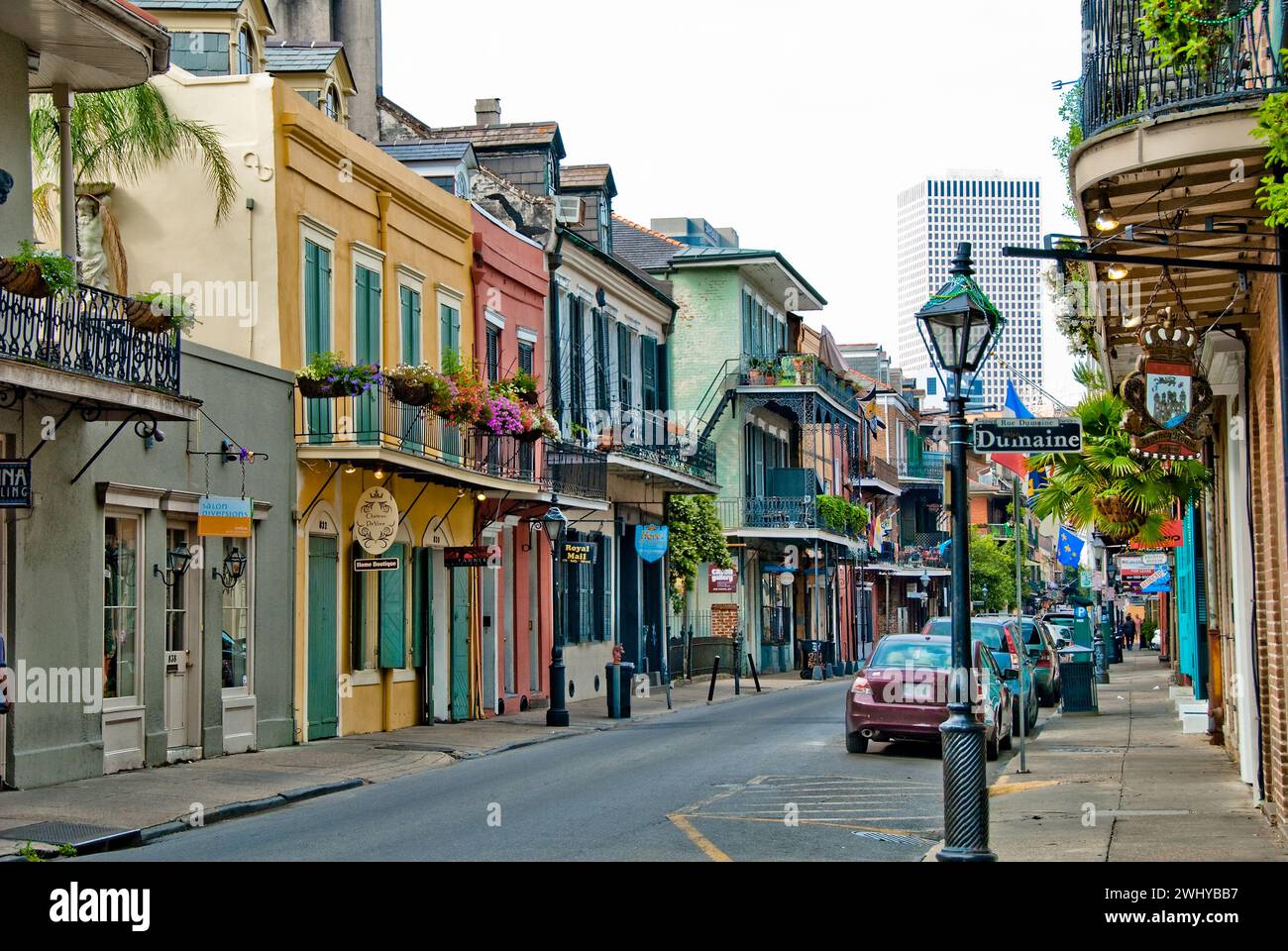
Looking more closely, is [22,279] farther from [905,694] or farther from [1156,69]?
[905,694]

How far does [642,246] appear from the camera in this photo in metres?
44.5

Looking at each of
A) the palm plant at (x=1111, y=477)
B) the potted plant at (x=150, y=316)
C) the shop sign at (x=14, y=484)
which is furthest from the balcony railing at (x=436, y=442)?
the palm plant at (x=1111, y=477)

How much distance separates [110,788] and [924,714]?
8.37 m

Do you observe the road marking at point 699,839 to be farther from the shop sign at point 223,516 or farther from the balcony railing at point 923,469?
the balcony railing at point 923,469

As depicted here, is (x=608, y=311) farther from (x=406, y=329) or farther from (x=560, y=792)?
(x=560, y=792)

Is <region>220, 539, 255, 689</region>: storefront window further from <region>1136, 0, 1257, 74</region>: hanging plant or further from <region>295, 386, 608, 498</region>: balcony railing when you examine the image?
<region>1136, 0, 1257, 74</region>: hanging plant

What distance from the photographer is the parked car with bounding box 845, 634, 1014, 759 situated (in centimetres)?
1834

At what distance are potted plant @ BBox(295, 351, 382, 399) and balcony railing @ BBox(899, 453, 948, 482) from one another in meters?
51.3

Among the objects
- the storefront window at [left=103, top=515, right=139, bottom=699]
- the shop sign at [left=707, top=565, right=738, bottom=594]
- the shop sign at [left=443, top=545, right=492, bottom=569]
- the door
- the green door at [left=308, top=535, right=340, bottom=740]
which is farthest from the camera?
the shop sign at [left=707, top=565, right=738, bottom=594]

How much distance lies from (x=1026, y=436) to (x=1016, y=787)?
20.5ft

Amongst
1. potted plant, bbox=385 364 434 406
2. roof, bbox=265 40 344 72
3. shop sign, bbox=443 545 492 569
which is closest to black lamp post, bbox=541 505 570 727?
Answer: shop sign, bbox=443 545 492 569

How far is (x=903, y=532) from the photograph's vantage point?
72.7m

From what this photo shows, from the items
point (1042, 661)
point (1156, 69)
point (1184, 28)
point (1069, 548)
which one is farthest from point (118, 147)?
point (1069, 548)

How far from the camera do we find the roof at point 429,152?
1072 inches
